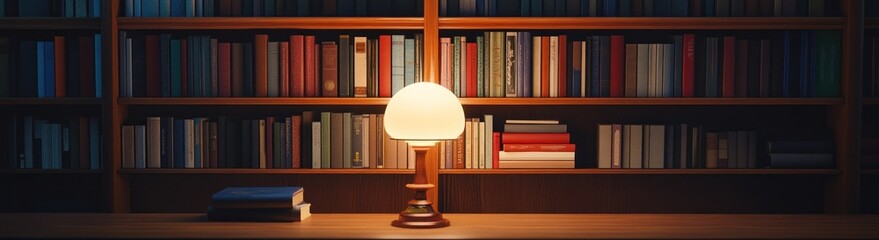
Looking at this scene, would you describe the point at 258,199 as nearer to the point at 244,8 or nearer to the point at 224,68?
the point at 224,68

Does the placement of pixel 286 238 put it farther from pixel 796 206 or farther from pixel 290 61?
pixel 796 206

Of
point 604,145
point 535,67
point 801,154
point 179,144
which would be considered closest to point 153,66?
point 179,144

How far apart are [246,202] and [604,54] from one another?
4.64ft

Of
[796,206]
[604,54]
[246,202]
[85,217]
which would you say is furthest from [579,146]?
[85,217]

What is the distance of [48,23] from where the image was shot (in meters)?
3.35

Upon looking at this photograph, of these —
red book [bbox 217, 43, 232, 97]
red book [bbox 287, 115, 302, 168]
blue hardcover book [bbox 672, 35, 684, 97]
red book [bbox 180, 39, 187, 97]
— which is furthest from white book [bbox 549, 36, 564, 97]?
red book [bbox 180, 39, 187, 97]

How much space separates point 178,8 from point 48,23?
50cm

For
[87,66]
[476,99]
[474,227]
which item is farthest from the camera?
[87,66]

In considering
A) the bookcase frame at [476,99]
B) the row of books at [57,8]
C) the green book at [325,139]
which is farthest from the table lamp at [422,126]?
the row of books at [57,8]

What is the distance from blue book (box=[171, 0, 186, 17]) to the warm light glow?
1024 mm

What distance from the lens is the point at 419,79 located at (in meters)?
3.30

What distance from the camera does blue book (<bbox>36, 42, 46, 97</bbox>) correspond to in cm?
335

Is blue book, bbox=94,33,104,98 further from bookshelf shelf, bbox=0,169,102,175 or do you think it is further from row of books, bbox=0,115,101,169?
bookshelf shelf, bbox=0,169,102,175

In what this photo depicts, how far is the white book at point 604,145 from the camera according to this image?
334cm
